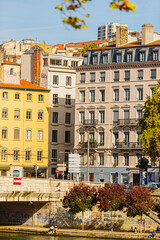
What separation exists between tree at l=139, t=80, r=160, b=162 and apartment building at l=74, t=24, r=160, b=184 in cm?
2142

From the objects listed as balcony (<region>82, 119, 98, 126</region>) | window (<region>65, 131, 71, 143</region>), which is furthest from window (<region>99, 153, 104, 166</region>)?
window (<region>65, 131, 71, 143</region>)

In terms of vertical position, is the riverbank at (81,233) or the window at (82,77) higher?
the window at (82,77)

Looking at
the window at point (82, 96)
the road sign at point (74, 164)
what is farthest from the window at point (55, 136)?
the road sign at point (74, 164)

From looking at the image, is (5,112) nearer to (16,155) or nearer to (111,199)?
(16,155)

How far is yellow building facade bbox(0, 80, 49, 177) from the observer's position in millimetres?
98250

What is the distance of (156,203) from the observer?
64.6m

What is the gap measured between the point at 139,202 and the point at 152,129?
881 centimetres

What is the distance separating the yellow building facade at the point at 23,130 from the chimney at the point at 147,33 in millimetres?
20503

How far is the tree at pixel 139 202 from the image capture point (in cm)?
6284

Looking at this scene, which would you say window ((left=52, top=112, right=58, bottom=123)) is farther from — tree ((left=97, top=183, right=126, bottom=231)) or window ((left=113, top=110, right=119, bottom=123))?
tree ((left=97, top=183, right=126, bottom=231))

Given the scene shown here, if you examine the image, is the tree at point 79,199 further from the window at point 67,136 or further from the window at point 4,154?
the window at point 67,136

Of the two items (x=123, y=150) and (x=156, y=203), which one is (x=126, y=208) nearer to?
(x=156, y=203)

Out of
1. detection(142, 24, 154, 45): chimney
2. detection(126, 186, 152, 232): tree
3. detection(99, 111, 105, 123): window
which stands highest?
detection(142, 24, 154, 45): chimney

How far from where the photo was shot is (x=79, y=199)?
65875mm
